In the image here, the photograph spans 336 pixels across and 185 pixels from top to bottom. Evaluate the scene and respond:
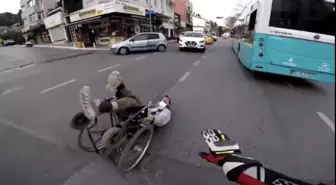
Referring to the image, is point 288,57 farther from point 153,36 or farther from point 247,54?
Result: point 153,36

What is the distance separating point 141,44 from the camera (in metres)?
18.3

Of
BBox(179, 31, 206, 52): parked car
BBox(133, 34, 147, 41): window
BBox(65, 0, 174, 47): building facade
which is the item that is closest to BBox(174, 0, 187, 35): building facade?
BBox(65, 0, 174, 47): building facade

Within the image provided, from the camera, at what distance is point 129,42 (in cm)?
1800

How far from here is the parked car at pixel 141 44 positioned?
709 inches

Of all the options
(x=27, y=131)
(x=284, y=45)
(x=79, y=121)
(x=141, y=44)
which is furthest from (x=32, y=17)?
(x=79, y=121)

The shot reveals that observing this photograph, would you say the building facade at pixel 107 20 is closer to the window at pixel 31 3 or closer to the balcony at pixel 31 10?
the balcony at pixel 31 10

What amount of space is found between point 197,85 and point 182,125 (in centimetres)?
312

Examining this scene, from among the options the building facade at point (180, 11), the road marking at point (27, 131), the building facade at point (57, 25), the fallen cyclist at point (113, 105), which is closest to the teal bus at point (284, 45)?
the fallen cyclist at point (113, 105)

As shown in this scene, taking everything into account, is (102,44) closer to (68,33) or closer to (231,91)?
(68,33)

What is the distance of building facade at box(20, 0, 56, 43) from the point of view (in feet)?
160

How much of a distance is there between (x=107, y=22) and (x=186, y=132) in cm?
2641

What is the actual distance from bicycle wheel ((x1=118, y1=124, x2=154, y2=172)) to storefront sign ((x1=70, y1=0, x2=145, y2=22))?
928 inches

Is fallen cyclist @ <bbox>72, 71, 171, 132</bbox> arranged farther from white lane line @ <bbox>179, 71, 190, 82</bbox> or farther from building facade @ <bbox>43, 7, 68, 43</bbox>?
building facade @ <bbox>43, 7, 68, 43</bbox>

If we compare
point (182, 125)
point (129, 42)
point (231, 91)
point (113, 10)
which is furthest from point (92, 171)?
point (113, 10)
